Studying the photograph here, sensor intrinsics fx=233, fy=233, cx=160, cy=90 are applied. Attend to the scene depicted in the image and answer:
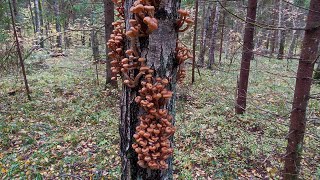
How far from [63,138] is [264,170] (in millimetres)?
5680

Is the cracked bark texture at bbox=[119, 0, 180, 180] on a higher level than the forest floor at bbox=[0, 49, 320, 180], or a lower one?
higher

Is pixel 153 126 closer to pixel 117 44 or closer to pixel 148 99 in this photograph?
pixel 148 99

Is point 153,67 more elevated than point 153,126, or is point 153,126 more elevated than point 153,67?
point 153,67

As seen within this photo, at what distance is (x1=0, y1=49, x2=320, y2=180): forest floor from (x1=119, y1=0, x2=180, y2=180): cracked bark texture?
2.66m

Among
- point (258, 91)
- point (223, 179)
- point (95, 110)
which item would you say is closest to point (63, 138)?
point (95, 110)

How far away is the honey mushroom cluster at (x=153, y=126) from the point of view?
71.7 inches

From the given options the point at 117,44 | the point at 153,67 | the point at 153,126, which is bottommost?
the point at 153,126

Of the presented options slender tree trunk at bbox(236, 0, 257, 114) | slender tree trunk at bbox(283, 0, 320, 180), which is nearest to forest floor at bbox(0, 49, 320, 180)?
slender tree trunk at bbox(283, 0, 320, 180)

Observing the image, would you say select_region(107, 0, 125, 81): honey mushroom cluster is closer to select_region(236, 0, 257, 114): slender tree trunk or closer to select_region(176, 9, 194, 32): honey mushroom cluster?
select_region(176, 9, 194, 32): honey mushroom cluster

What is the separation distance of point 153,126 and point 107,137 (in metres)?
5.51

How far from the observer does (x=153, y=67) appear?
76.7 inches

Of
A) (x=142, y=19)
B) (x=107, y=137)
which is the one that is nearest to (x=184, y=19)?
(x=142, y=19)

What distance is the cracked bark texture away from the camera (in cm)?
191

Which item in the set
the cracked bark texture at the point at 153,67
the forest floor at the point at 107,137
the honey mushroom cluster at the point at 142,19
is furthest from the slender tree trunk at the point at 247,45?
the honey mushroom cluster at the point at 142,19
